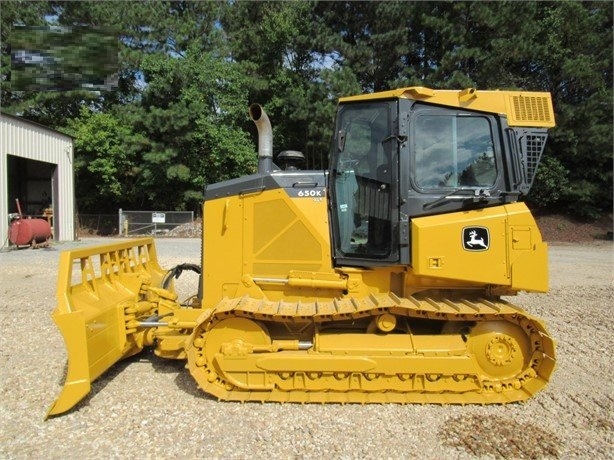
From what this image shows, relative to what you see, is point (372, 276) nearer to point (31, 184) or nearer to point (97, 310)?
point (97, 310)

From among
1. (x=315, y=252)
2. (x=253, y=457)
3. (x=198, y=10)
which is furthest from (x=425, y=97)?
(x=198, y=10)

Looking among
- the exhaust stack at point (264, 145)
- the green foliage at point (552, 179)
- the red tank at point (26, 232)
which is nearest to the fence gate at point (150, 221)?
the red tank at point (26, 232)

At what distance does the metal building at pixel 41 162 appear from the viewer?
1652cm

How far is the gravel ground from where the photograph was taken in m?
3.20

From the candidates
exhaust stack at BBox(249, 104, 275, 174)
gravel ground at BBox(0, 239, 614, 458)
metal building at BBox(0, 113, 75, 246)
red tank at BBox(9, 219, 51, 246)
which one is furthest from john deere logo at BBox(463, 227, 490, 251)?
metal building at BBox(0, 113, 75, 246)

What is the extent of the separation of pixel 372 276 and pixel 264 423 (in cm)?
162

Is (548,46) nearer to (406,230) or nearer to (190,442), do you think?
(406,230)

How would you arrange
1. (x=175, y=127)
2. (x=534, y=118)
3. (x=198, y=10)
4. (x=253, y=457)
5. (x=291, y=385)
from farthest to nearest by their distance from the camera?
(x=198, y=10) → (x=175, y=127) → (x=534, y=118) → (x=291, y=385) → (x=253, y=457)

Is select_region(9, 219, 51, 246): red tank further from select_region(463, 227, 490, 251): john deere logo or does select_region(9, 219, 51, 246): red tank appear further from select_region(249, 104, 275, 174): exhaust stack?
select_region(463, 227, 490, 251): john deere logo

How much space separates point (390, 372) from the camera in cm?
384

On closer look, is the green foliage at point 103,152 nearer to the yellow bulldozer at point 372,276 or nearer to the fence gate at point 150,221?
the fence gate at point 150,221

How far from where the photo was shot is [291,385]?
12.8 feet

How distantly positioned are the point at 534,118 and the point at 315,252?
2377 mm

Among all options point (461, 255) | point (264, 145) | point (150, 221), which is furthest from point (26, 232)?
point (461, 255)
